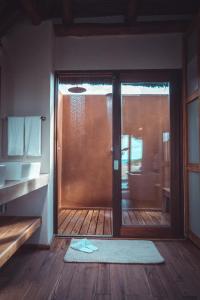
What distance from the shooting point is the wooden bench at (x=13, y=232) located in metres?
2.01

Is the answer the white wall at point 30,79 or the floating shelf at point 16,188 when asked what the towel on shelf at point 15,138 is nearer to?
the white wall at point 30,79

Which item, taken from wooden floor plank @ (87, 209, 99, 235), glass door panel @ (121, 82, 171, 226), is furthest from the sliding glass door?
wooden floor plank @ (87, 209, 99, 235)

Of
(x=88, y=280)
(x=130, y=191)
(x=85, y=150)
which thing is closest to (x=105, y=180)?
(x=85, y=150)

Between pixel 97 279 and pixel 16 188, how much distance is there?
1.05m

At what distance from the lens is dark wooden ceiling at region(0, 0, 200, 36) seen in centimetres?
293

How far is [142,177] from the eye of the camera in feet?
11.5

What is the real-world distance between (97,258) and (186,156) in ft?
5.40

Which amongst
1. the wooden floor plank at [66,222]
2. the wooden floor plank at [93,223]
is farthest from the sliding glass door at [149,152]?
the wooden floor plank at [66,222]

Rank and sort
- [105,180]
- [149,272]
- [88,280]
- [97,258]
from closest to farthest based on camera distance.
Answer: [88,280] → [149,272] → [97,258] → [105,180]

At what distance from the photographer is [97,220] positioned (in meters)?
4.27

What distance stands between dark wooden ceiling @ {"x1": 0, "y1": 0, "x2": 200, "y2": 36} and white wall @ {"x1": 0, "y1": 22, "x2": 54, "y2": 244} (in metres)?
0.16

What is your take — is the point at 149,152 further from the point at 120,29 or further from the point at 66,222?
the point at 66,222

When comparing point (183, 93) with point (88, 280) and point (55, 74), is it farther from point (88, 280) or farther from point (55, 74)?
point (88, 280)

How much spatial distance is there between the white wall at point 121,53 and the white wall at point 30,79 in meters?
0.31
